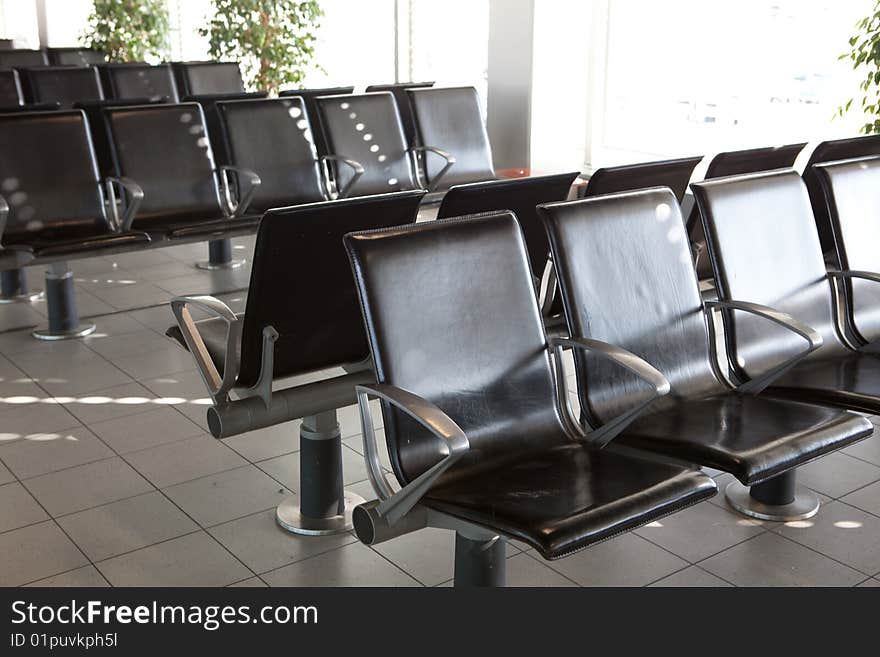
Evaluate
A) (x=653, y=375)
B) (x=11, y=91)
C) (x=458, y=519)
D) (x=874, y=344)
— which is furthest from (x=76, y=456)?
(x=11, y=91)

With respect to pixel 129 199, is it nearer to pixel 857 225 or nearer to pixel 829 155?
pixel 829 155

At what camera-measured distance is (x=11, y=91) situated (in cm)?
655

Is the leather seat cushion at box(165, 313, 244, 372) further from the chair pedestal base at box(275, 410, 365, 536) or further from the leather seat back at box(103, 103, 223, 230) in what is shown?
the leather seat back at box(103, 103, 223, 230)

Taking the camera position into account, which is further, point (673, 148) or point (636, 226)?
point (673, 148)

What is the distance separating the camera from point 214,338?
2.73 metres

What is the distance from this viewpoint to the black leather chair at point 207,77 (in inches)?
277

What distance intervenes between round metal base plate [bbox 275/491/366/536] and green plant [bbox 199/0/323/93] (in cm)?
543

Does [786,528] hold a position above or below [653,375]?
below

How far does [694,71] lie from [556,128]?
1.06 m

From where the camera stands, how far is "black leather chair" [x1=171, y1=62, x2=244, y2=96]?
23.1 feet

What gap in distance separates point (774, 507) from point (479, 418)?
1.18 metres

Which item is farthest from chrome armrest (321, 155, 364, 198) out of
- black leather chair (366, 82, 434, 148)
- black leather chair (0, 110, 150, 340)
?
black leather chair (0, 110, 150, 340)
